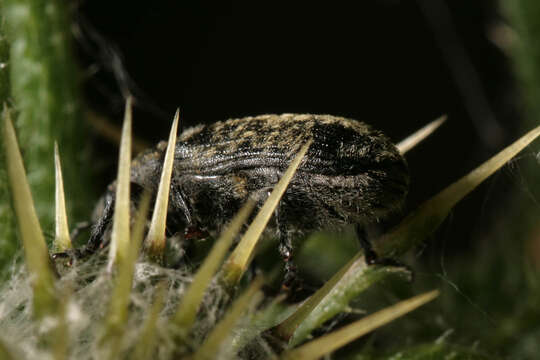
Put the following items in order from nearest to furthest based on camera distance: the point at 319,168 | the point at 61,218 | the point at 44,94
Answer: the point at 61,218 → the point at 319,168 → the point at 44,94

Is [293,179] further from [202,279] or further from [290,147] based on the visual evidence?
[202,279]

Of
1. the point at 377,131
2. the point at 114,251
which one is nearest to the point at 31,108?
the point at 114,251

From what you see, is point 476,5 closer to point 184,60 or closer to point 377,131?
point 184,60

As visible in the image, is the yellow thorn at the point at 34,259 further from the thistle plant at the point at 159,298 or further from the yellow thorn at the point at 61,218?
the yellow thorn at the point at 61,218

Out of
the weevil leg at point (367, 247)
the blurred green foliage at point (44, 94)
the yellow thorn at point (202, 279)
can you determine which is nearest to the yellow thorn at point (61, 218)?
the blurred green foliage at point (44, 94)

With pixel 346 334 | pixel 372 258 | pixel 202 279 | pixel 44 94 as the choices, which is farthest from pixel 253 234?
pixel 44 94
